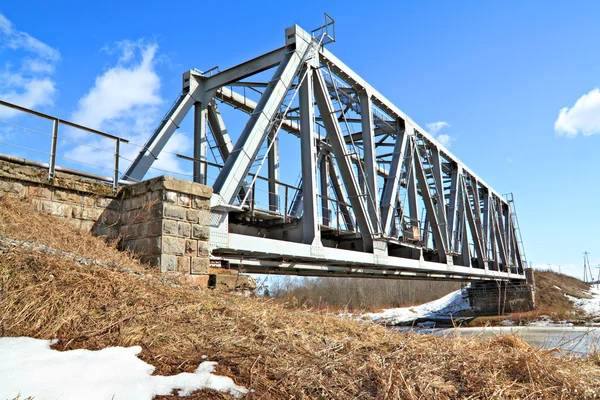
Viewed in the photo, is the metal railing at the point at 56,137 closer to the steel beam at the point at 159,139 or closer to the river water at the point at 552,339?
the steel beam at the point at 159,139

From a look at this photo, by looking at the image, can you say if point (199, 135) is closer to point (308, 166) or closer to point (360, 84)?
point (308, 166)

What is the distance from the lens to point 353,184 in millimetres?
14836

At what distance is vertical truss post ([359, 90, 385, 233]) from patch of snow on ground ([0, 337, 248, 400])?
12275mm

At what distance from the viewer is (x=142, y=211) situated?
8750 millimetres

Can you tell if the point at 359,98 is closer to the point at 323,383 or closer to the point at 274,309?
the point at 274,309

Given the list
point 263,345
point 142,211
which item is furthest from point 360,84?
point 263,345

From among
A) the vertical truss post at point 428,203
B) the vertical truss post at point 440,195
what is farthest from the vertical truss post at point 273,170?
the vertical truss post at point 440,195

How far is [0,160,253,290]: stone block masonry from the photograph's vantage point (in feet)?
27.2

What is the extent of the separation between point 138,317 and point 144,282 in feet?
5.03

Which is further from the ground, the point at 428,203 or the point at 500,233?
the point at 500,233

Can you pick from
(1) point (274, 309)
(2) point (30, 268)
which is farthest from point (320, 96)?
(2) point (30, 268)

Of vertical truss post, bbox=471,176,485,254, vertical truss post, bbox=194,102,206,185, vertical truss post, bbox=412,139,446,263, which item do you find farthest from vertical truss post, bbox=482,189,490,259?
vertical truss post, bbox=194,102,206,185

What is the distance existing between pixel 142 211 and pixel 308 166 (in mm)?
5758

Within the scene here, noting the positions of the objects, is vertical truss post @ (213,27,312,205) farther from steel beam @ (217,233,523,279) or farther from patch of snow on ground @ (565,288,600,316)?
patch of snow on ground @ (565,288,600,316)
